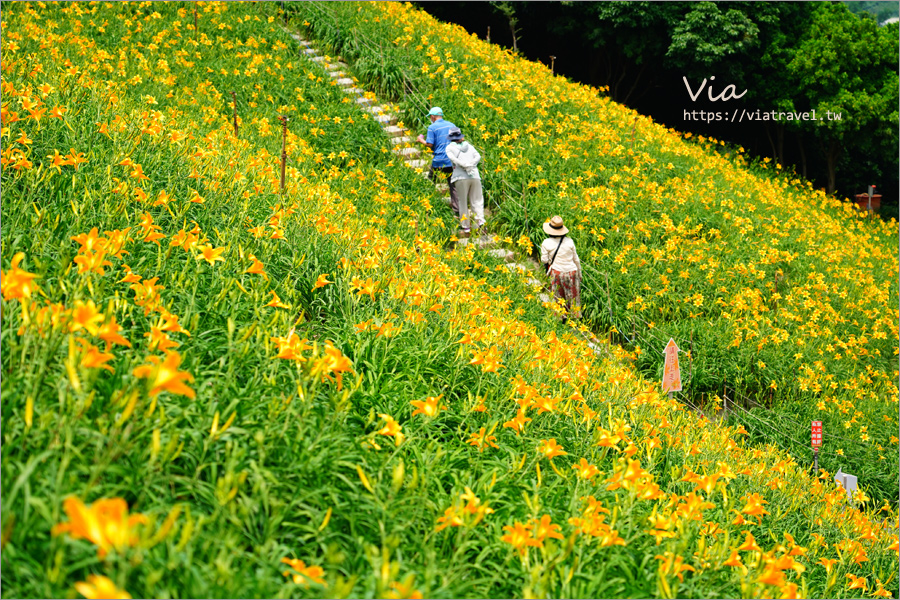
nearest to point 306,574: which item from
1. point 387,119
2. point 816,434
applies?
point 816,434

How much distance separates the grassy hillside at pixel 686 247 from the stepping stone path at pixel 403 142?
0.33 m

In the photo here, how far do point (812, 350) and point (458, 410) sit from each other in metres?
5.45

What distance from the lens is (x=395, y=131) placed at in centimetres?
898

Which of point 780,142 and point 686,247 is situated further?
point 780,142

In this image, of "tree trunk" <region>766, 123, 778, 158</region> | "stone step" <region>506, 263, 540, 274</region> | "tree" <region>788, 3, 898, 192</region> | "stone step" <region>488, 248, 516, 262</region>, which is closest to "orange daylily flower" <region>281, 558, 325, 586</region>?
"stone step" <region>506, 263, 540, 274</region>

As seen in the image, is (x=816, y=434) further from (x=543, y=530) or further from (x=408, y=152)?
(x=408, y=152)

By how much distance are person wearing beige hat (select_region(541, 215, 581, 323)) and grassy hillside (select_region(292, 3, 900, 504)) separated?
0.38m

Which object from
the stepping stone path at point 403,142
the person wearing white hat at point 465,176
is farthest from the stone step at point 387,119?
the person wearing white hat at point 465,176

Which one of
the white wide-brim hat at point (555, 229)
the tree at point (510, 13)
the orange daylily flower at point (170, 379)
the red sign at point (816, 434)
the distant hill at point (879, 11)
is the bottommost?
the red sign at point (816, 434)

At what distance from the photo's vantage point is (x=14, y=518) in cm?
150

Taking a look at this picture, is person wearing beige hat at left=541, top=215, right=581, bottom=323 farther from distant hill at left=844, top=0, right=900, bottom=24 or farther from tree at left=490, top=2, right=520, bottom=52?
tree at left=490, top=2, right=520, bottom=52

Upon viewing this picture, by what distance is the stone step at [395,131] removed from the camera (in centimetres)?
886

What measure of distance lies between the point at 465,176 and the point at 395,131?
6.66 feet

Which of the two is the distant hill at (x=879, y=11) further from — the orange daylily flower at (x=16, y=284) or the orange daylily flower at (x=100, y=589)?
the orange daylily flower at (x=100, y=589)
